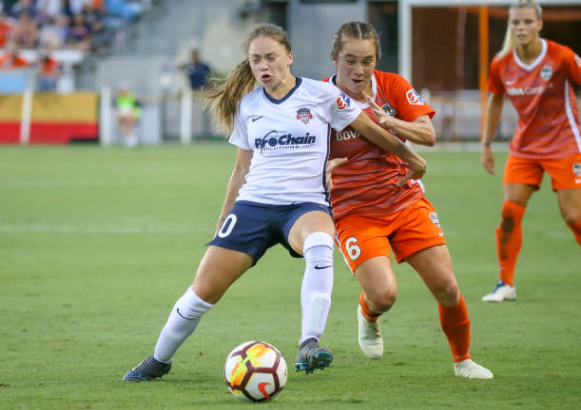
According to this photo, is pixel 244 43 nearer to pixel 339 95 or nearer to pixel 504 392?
pixel 339 95

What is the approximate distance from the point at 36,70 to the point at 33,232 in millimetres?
20746

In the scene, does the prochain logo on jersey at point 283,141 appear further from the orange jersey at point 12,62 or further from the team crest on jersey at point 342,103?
the orange jersey at point 12,62

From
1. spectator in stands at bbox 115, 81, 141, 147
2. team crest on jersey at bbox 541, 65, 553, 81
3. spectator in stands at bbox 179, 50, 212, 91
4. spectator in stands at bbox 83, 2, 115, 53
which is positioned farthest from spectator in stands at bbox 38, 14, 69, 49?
team crest on jersey at bbox 541, 65, 553, 81

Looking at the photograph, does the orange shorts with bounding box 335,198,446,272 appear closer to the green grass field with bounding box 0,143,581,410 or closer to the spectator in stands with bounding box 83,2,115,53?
the green grass field with bounding box 0,143,581,410

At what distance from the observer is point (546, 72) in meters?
8.33

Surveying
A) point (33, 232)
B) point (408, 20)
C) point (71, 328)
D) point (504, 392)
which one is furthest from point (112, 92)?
point (504, 392)

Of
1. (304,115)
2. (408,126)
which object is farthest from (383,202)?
(304,115)

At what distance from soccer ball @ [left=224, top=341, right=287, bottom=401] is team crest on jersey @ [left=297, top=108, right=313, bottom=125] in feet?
4.17

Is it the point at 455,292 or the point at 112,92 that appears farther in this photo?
the point at 112,92

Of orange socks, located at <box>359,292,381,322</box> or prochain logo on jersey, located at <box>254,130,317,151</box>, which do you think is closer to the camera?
prochain logo on jersey, located at <box>254,130,317,151</box>

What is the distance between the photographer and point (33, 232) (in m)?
12.7

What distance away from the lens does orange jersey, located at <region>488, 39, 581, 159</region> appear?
833 centimetres

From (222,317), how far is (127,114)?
74.8 ft

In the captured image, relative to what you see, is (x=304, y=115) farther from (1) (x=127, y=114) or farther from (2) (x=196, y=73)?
(2) (x=196, y=73)
